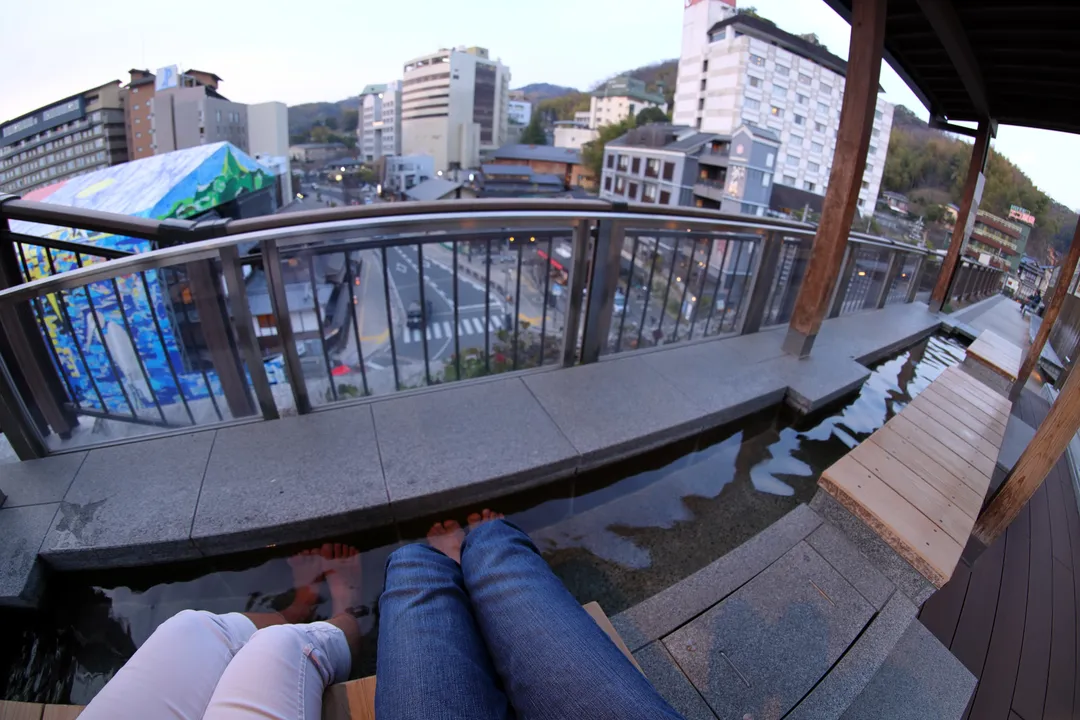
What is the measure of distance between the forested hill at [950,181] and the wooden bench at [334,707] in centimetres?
667

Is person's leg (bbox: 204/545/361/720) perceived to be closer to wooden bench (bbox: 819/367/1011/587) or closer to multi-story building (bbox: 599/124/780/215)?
wooden bench (bbox: 819/367/1011/587)

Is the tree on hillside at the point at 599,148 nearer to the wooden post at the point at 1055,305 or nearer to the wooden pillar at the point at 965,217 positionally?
the wooden pillar at the point at 965,217

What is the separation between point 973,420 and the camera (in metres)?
2.30

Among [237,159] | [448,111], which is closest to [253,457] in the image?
[237,159]

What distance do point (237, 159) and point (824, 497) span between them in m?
18.5

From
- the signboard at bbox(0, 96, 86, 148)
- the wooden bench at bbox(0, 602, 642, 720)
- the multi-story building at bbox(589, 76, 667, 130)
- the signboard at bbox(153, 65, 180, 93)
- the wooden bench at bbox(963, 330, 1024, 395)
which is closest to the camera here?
the wooden bench at bbox(0, 602, 642, 720)

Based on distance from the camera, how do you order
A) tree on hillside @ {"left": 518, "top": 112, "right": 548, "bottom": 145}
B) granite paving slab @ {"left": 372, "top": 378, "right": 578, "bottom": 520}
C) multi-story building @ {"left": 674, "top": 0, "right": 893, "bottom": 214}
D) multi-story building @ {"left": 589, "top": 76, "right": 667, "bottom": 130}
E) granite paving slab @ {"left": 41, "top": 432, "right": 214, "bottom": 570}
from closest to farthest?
→ 1. granite paving slab @ {"left": 41, "top": 432, "right": 214, "bottom": 570}
2. granite paving slab @ {"left": 372, "top": 378, "right": 578, "bottom": 520}
3. multi-story building @ {"left": 674, "top": 0, "right": 893, "bottom": 214}
4. multi-story building @ {"left": 589, "top": 76, "right": 667, "bottom": 130}
5. tree on hillside @ {"left": 518, "top": 112, "right": 548, "bottom": 145}

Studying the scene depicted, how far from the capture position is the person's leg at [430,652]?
2.63 feet

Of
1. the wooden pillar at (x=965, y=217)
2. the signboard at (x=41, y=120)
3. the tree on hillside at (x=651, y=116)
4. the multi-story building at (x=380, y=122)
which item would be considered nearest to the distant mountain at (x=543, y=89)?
the multi-story building at (x=380, y=122)

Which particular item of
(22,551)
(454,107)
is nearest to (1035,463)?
(22,551)

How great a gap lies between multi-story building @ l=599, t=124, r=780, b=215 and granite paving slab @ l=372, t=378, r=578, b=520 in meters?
26.8

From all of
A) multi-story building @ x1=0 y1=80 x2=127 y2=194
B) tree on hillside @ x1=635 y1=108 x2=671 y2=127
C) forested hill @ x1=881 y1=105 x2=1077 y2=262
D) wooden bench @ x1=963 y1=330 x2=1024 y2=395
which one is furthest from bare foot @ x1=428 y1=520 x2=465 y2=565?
tree on hillside @ x1=635 y1=108 x2=671 y2=127

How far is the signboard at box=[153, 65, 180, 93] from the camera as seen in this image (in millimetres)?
31156

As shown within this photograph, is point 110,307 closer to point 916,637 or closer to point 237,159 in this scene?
point 916,637
